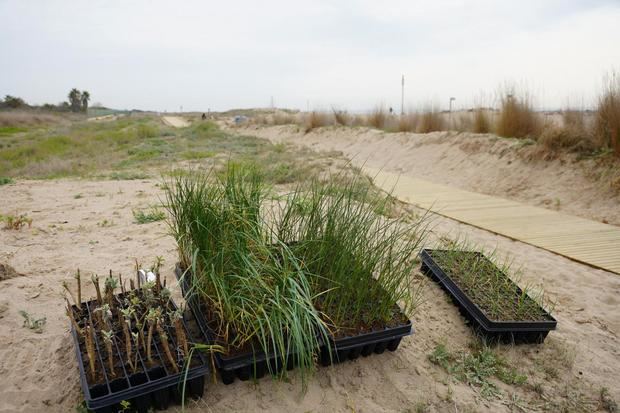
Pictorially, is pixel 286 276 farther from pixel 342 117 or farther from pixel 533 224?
pixel 342 117

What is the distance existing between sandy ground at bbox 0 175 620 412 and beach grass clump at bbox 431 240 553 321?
150 millimetres

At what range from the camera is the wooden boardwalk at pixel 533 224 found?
11.5ft

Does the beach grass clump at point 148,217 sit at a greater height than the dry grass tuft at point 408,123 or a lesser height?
lesser

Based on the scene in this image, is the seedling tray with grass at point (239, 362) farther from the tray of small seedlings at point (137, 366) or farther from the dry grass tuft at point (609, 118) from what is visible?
the dry grass tuft at point (609, 118)

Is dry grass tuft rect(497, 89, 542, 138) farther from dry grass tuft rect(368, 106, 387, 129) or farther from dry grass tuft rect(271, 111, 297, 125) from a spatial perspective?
dry grass tuft rect(271, 111, 297, 125)

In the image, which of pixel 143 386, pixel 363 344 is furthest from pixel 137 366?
pixel 363 344

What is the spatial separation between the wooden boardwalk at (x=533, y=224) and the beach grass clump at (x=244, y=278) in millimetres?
1334

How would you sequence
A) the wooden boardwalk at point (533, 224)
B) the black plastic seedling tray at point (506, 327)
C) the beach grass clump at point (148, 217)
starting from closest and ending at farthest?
the black plastic seedling tray at point (506, 327), the wooden boardwalk at point (533, 224), the beach grass clump at point (148, 217)

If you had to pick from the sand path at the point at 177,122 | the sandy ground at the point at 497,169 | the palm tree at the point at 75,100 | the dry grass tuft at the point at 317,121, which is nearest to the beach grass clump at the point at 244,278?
the sandy ground at the point at 497,169

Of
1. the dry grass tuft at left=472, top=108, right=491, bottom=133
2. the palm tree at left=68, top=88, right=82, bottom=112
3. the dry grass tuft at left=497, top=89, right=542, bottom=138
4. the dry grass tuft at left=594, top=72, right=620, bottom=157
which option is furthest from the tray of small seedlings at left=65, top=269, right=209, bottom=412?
the palm tree at left=68, top=88, right=82, bottom=112

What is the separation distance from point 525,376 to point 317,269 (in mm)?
1099

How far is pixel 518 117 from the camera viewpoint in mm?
7660

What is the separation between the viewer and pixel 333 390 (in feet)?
5.68

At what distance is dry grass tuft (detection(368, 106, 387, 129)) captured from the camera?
13.5 meters
